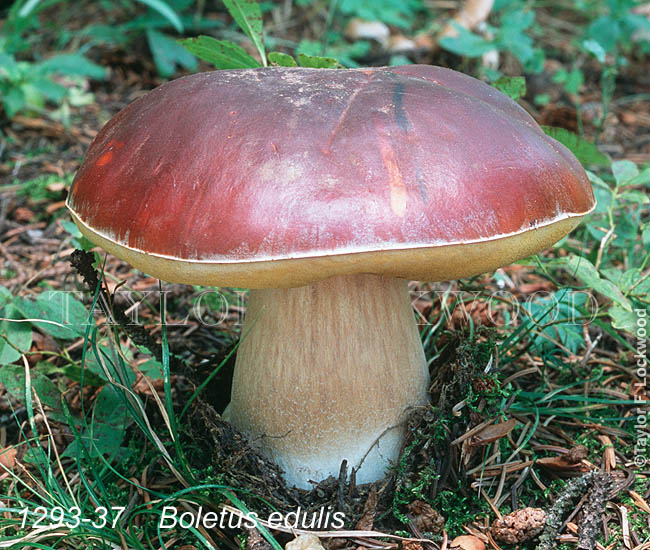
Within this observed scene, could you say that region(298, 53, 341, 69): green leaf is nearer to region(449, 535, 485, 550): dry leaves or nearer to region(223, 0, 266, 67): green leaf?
region(223, 0, 266, 67): green leaf

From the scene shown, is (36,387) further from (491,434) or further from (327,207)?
(491,434)

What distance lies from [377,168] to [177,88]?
0.62m

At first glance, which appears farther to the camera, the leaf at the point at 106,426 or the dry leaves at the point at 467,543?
the leaf at the point at 106,426

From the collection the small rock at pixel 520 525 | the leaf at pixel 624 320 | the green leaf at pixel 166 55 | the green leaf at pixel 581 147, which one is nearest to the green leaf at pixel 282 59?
the green leaf at pixel 581 147

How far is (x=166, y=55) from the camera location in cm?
456

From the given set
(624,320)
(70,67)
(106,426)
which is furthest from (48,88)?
(624,320)

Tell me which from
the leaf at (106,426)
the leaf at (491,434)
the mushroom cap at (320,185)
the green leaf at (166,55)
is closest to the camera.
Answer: the mushroom cap at (320,185)

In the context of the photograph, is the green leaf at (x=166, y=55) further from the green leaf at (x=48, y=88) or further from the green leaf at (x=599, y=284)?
the green leaf at (x=599, y=284)

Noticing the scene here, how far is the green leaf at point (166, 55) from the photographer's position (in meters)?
4.50

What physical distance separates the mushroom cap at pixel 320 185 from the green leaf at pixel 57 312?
0.61m

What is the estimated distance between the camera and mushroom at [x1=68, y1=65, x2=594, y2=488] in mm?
1266

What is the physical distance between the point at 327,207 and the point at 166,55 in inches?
149

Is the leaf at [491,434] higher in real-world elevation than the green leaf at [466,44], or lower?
lower

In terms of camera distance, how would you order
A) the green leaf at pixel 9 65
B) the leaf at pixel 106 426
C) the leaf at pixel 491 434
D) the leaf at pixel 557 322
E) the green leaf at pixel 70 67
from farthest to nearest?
the green leaf at pixel 70 67, the green leaf at pixel 9 65, the leaf at pixel 557 322, the leaf at pixel 106 426, the leaf at pixel 491 434
